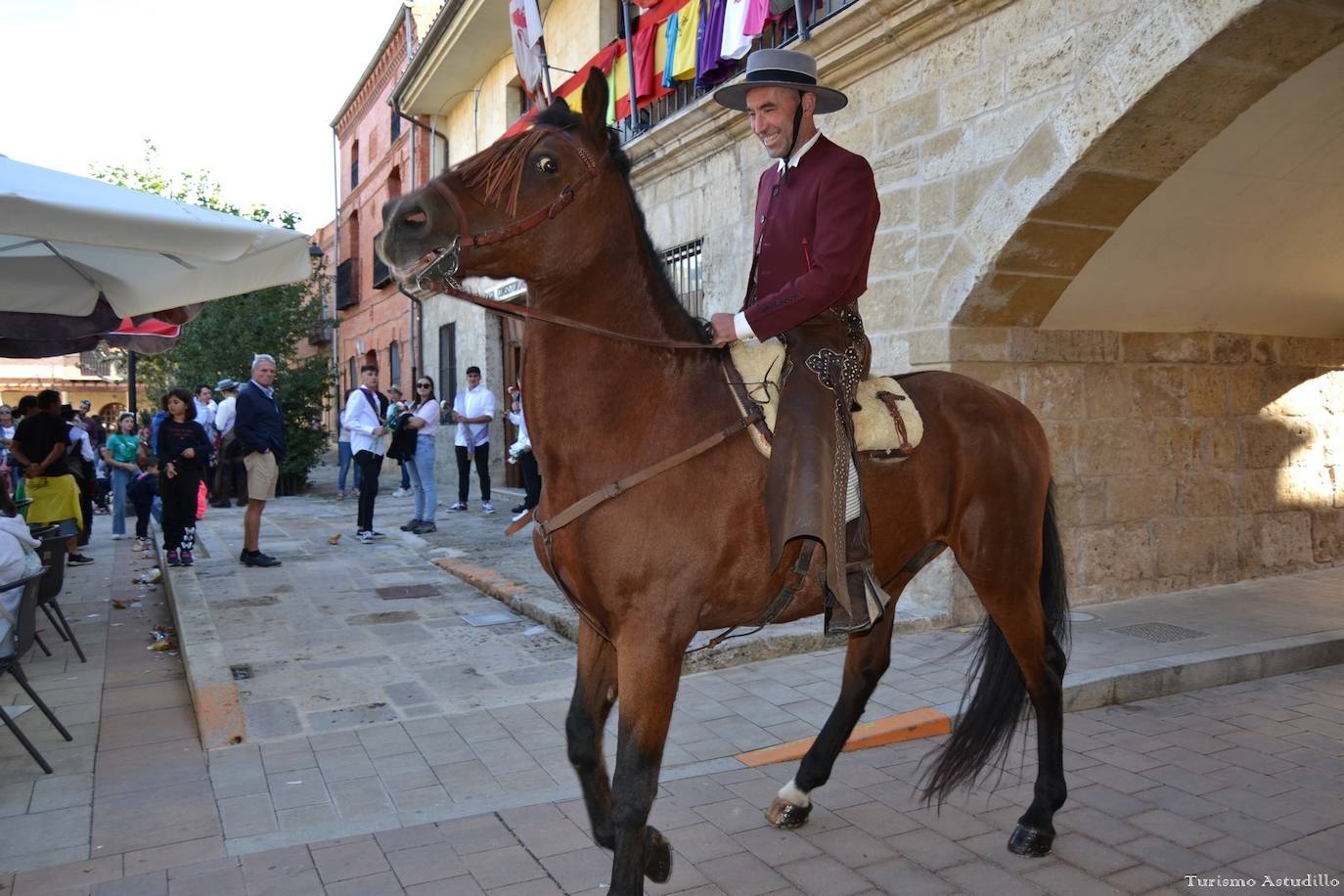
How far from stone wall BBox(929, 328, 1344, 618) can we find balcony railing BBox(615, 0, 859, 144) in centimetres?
294

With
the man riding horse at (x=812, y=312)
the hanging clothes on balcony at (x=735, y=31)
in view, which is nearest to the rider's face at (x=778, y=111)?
the man riding horse at (x=812, y=312)

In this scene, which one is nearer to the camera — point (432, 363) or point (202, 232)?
point (202, 232)

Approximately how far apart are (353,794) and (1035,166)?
15.8ft

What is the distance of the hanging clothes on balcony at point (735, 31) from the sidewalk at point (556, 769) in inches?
197

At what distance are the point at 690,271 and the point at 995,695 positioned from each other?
21.9 feet

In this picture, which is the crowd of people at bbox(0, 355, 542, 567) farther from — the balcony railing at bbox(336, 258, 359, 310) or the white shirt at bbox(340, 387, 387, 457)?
the balcony railing at bbox(336, 258, 359, 310)

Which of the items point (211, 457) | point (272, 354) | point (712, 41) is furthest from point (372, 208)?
point (712, 41)

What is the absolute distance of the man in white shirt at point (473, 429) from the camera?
12258 millimetres

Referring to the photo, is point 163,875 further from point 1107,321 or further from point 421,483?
point 421,483

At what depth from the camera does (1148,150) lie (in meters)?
5.04

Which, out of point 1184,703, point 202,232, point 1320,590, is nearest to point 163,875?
point 202,232

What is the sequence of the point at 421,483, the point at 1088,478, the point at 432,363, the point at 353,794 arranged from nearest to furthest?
the point at 353,794 → the point at 1088,478 → the point at 421,483 → the point at 432,363

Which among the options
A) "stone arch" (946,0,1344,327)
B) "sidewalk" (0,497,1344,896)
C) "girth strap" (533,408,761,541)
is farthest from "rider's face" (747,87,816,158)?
"stone arch" (946,0,1344,327)

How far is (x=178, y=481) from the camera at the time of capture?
Answer: 331 inches
